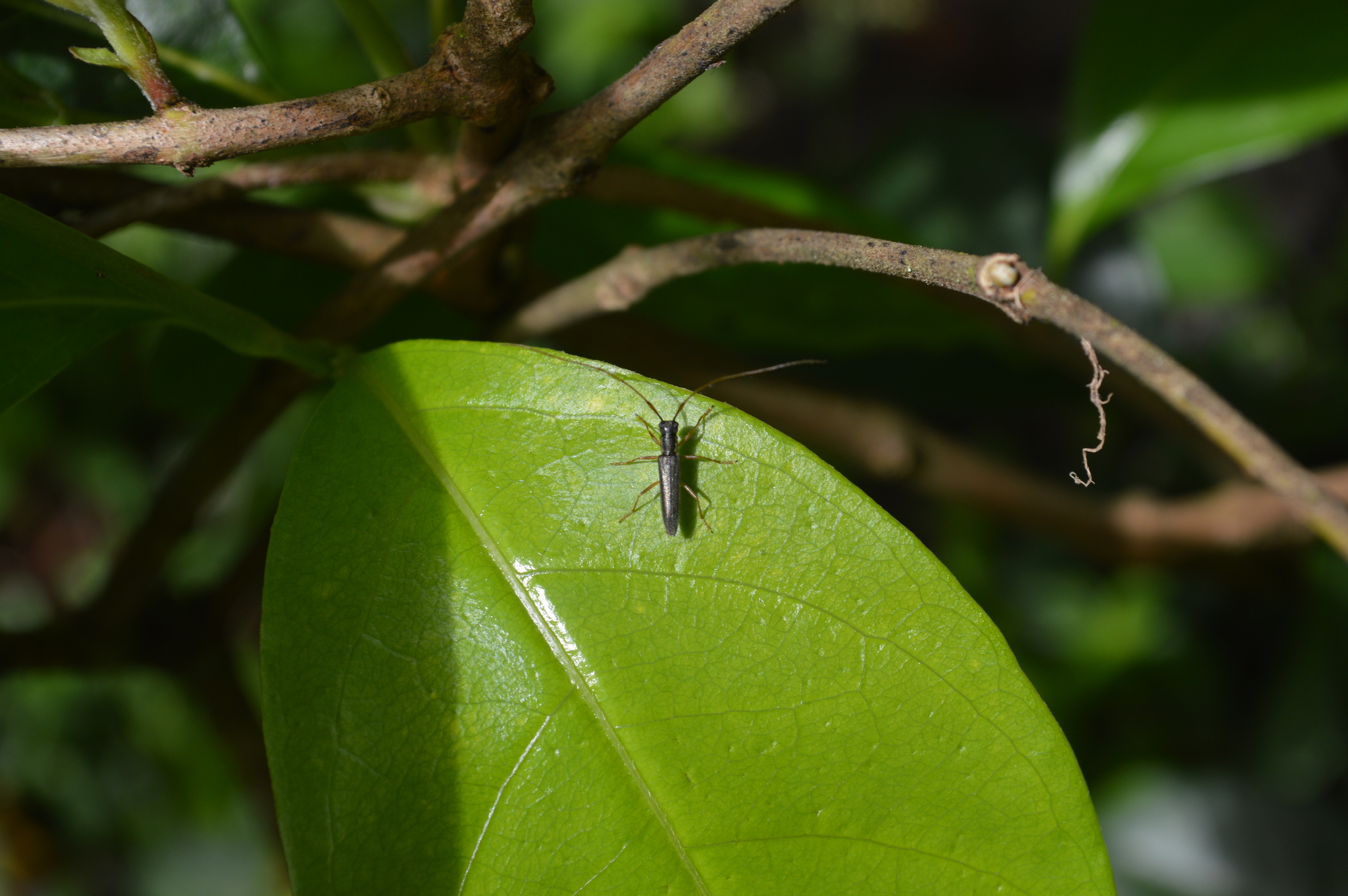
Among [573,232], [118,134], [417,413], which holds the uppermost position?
[573,232]

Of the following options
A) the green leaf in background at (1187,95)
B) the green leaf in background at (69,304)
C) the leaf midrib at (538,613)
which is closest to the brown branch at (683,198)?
the leaf midrib at (538,613)

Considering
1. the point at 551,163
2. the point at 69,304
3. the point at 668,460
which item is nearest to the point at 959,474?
the point at 668,460

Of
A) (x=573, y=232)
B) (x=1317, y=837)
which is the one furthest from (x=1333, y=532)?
(x=1317, y=837)

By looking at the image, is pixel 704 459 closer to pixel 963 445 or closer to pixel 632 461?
pixel 632 461

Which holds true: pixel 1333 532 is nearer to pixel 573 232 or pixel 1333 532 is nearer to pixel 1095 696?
pixel 573 232

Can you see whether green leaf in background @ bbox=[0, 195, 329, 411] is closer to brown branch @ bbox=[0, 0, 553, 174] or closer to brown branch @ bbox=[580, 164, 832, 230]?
brown branch @ bbox=[0, 0, 553, 174]

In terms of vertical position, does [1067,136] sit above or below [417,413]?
above
